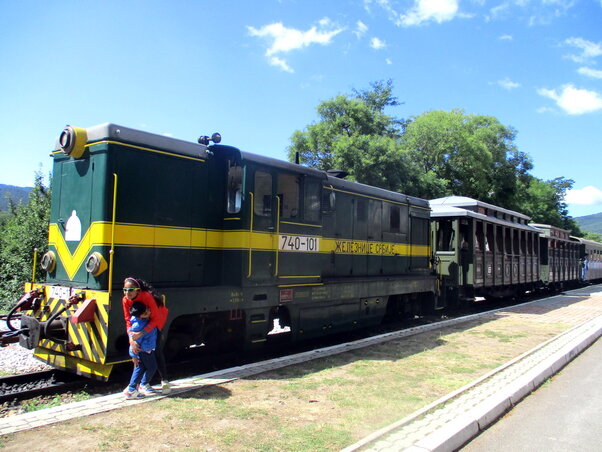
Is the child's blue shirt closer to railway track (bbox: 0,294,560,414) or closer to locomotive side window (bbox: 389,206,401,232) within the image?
railway track (bbox: 0,294,560,414)

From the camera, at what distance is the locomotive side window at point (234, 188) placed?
7.09m

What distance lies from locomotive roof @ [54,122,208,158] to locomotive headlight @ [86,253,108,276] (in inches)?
60.8

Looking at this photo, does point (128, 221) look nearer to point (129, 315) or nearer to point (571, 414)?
point (129, 315)

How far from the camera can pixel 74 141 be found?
20.2 feet

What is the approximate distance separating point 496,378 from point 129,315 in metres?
4.92

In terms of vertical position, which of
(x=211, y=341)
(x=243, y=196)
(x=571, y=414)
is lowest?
(x=571, y=414)

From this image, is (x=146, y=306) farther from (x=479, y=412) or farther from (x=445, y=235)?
(x=445, y=235)

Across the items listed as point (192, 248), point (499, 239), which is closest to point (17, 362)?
point (192, 248)

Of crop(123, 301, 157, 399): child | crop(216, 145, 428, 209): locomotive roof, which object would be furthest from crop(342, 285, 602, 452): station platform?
crop(216, 145, 428, 209): locomotive roof

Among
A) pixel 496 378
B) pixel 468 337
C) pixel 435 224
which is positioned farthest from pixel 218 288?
pixel 435 224

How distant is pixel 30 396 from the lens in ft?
18.0

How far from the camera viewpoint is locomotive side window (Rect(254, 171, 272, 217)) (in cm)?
717

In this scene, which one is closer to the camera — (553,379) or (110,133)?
(110,133)

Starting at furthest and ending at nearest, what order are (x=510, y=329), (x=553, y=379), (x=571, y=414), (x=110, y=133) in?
(x=510, y=329)
(x=553, y=379)
(x=110, y=133)
(x=571, y=414)
